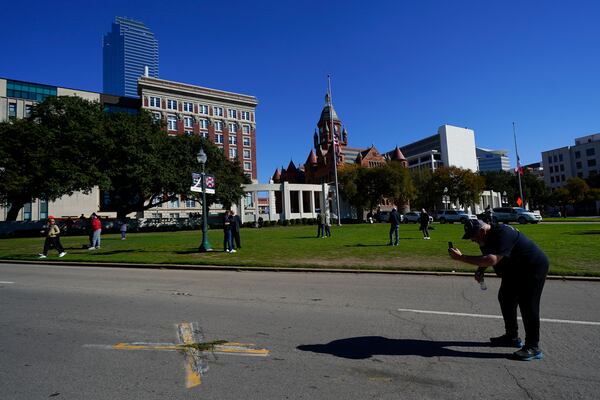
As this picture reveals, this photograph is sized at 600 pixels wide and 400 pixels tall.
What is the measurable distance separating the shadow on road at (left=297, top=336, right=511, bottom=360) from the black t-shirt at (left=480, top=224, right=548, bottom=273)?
111 centimetres

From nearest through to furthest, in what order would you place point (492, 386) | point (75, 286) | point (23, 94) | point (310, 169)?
point (492, 386) < point (75, 286) < point (23, 94) < point (310, 169)

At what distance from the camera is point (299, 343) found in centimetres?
473

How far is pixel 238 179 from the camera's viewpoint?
5250 centimetres

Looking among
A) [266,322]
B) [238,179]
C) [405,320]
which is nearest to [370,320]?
[405,320]

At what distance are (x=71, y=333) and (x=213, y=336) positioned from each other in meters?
2.17

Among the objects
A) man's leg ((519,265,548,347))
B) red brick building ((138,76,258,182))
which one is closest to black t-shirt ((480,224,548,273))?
man's leg ((519,265,548,347))

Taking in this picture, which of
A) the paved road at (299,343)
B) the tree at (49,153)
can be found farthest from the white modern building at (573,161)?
the paved road at (299,343)

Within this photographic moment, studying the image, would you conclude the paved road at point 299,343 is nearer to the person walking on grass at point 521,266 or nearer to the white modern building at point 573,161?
the person walking on grass at point 521,266

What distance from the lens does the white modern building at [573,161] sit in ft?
324

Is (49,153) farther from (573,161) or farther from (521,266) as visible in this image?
(573,161)

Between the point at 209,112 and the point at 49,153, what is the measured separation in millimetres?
50394

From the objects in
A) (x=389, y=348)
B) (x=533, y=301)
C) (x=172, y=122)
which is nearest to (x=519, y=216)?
(x=533, y=301)

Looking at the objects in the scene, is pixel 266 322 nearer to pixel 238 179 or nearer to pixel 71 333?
pixel 71 333

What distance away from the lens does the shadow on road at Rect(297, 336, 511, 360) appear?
4.27 meters
